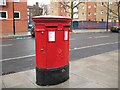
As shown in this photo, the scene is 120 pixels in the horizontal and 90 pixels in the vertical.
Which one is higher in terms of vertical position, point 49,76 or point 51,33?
point 51,33

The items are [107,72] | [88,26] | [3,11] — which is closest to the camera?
[107,72]

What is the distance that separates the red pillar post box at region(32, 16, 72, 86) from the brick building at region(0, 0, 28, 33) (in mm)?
23437

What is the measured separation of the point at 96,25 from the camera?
4394cm

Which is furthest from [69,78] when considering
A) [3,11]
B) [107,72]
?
[3,11]

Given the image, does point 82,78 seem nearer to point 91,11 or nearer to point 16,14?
point 16,14

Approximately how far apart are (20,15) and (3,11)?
3.02 metres

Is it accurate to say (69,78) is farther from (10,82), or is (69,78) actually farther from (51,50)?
(10,82)

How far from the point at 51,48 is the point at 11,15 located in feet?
79.6

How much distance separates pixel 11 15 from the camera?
2588 cm

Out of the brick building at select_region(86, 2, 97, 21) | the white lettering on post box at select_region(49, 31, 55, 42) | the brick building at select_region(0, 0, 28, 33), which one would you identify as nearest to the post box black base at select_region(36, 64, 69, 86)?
the white lettering on post box at select_region(49, 31, 55, 42)

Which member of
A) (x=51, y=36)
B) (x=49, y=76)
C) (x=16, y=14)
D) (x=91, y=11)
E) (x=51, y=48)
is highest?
(x=91, y=11)

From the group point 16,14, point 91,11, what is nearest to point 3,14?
point 16,14

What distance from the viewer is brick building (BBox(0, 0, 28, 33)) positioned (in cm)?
2509

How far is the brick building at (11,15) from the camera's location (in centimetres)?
2509
